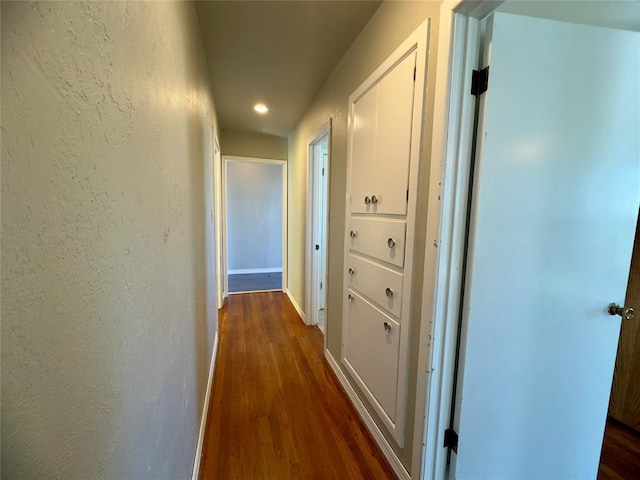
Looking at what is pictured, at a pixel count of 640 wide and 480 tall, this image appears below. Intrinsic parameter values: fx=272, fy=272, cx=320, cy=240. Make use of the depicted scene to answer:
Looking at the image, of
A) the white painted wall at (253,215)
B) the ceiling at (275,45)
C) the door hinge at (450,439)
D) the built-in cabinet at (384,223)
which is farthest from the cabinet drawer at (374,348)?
the white painted wall at (253,215)

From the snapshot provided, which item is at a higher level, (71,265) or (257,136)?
(257,136)

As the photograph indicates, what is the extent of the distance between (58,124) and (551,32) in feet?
4.93

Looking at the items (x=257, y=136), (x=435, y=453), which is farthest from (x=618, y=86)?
(x=257, y=136)

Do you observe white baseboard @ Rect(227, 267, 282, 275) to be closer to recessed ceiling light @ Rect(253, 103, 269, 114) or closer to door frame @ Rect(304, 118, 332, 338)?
door frame @ Rect(304, 118, 332, 338)

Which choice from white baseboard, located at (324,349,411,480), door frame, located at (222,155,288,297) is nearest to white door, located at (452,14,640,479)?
white baseboard, located at (324,349,411,480)

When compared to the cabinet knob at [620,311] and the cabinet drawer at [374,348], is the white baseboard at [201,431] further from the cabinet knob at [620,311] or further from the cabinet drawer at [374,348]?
the cabinet knob at [620,311]

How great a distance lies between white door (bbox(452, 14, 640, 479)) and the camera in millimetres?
1018

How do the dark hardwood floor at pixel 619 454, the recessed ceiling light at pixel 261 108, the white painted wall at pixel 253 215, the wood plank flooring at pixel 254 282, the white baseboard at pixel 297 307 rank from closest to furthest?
1. the dark hardwood floor at pixel 619 454
2. the recessed ceiling light at pixel 261 108
3. the white baseboard at pixel 297 307
4. the wood plank flooring at pixel 254 282
5. the white painted wall at pixel 253 215

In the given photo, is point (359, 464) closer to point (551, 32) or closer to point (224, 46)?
point (551, 32)

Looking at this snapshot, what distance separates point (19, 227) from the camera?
30 cm

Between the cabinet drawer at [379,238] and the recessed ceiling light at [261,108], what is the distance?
1.77m

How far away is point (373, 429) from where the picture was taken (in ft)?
5.18

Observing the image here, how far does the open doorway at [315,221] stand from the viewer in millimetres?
2863

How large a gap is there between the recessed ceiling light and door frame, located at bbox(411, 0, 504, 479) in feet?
6.86
